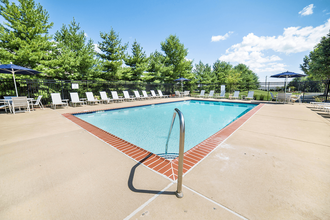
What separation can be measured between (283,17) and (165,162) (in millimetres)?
14857

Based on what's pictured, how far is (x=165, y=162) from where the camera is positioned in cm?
243

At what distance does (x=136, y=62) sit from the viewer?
15.6 meters

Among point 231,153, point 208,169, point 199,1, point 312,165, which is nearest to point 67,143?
point 208,169

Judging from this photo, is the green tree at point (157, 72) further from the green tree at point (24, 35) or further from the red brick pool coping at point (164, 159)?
the red brick pool coping at point (164, 159)

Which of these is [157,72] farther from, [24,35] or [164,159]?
[164,159]

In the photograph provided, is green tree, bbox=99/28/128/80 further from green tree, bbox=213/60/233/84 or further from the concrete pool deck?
green tree, bbox=213/60/233/84

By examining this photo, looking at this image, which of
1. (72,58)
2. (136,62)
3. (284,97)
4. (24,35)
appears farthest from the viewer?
(136,62)

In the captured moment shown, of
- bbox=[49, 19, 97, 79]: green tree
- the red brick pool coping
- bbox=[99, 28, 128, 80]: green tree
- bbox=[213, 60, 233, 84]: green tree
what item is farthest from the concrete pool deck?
bbox=[213, 60, 233, 84]: green tree

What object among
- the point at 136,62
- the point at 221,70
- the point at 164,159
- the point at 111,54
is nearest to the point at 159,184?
the point at 164,159

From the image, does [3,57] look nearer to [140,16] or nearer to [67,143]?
[67,143]

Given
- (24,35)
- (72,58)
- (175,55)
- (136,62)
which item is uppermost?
(175,55)

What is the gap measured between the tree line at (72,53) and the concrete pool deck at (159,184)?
31.4ft

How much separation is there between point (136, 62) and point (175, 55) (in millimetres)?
6344

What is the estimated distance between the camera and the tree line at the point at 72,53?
8992 millimetres
